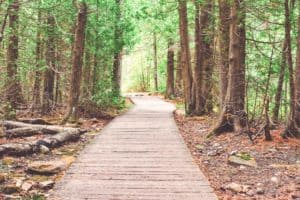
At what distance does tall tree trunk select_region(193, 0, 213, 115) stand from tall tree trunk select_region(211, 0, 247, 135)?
455 centimetres

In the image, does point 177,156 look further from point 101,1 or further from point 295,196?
point 101,1

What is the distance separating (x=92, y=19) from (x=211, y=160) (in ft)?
30.9


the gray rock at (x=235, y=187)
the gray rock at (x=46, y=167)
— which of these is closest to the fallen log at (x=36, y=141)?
the gray rock at (x=46, y=167)

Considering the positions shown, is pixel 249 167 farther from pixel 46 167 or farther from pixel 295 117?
pixel 46 167

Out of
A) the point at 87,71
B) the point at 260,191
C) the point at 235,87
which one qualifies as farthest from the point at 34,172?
the point at 87,71

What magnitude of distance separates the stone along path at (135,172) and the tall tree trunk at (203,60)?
17.7 ft

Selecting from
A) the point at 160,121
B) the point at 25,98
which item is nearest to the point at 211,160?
the point at 160,121

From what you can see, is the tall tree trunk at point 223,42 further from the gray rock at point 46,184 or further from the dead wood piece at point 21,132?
the gray rock at point 46,184

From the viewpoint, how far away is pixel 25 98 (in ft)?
62.0

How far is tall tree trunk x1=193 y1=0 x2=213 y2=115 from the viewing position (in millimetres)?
17719

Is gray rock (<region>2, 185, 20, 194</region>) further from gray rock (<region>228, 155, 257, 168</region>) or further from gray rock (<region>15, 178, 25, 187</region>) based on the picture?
gray rock (<region>228, 155, 257, 168</region>)

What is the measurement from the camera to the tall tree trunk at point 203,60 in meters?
17.7

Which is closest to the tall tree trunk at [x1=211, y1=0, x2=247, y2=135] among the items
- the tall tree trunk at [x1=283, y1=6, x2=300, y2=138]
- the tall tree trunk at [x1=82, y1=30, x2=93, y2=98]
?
the tall tree trunk at [x1=283, y1=6, x2=300, y2=138]

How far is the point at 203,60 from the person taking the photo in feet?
61.4
